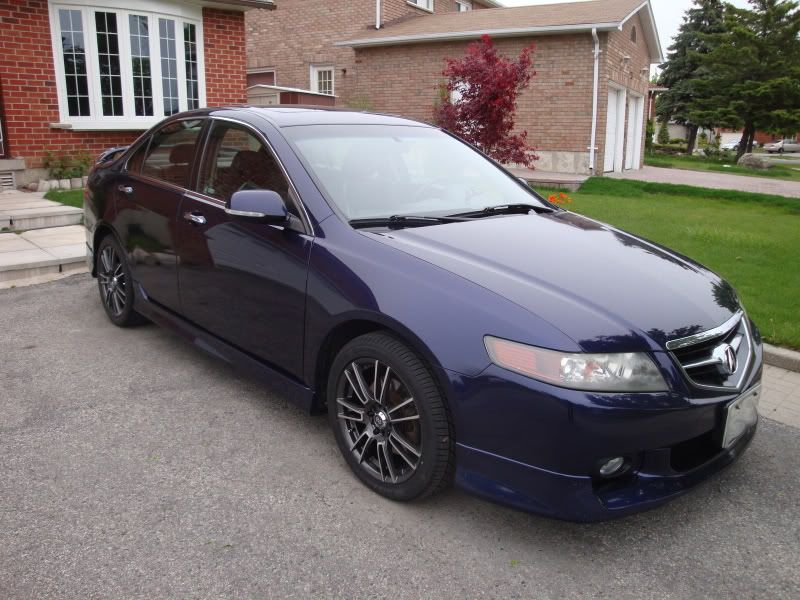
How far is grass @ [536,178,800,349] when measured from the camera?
5781 millimetres

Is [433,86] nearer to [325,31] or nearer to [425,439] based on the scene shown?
[325,31]

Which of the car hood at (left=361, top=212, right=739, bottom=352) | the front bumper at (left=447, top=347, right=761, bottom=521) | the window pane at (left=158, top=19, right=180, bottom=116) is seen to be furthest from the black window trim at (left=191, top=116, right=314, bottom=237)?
the window pane at (left=158, top=19, right=180, bottom=116)

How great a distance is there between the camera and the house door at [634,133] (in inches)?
850

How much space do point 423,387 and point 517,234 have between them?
1066mm

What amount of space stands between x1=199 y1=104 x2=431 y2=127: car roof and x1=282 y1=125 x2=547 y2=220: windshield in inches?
2.6

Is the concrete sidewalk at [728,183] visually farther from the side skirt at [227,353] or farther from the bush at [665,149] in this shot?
the bush at [665,149]

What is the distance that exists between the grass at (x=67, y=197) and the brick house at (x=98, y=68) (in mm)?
858

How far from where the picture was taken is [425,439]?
272 centimetres

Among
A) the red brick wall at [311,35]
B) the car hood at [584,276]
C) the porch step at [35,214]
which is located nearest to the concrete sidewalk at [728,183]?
the red brick wall at [311,35]

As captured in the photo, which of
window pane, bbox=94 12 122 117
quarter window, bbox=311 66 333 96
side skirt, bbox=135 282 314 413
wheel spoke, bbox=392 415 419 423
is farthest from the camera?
quarter window, bbox=311 66 333 96

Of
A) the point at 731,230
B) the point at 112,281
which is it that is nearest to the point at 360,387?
the point at 112,281

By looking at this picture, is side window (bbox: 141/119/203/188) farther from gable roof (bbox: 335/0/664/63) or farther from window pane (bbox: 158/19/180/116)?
gable roof (bbox: 335/0/664/63)

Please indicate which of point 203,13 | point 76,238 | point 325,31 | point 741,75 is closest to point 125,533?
point 76,238

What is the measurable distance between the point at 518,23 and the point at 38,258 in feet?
48.6
